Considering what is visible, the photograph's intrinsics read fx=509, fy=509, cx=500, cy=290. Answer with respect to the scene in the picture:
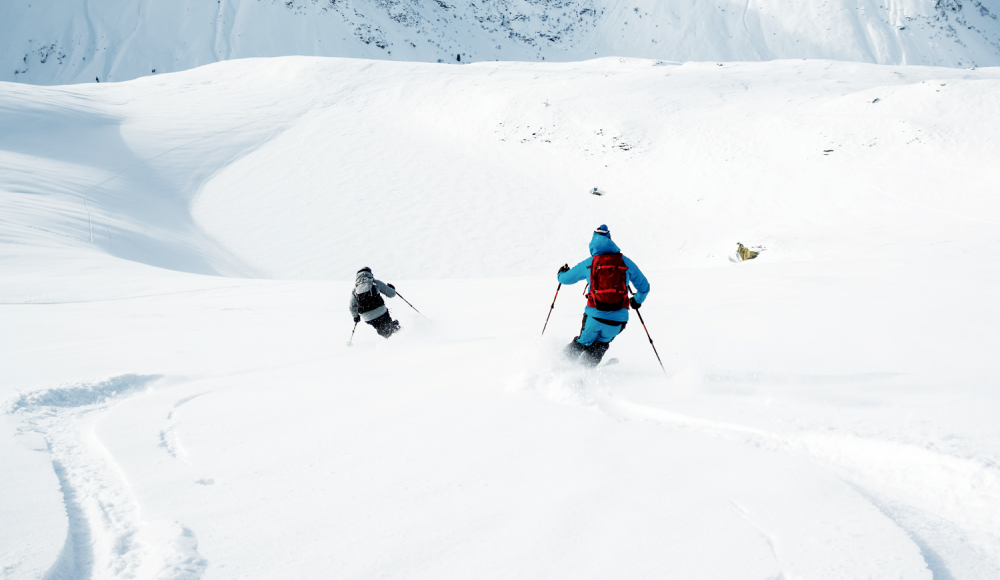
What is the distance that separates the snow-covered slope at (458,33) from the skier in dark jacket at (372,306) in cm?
6920

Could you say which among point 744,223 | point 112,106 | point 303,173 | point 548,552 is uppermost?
point 112,106

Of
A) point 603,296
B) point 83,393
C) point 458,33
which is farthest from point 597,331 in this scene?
point 458,33

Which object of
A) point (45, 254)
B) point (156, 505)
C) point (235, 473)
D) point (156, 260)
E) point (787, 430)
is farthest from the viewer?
point (156, 260)

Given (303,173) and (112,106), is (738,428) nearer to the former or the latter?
(303,173)

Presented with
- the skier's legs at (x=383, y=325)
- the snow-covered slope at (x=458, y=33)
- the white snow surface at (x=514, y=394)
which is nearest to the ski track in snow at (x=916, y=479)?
the white snow surface at (x=514, y=394)

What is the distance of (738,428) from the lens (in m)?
3.89

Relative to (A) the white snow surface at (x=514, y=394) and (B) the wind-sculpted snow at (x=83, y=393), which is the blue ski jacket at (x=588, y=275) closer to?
(A) the white snow surface at (x=514, y=394)

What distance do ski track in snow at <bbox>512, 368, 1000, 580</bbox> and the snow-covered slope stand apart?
73.4 metres

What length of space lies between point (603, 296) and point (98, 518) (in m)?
4.33

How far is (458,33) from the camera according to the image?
75.3 meters

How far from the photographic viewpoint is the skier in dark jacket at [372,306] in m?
7.66

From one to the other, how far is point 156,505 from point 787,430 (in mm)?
4184

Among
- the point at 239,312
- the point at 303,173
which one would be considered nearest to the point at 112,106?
the point at 303,173

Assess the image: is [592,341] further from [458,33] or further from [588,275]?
[458,33]
